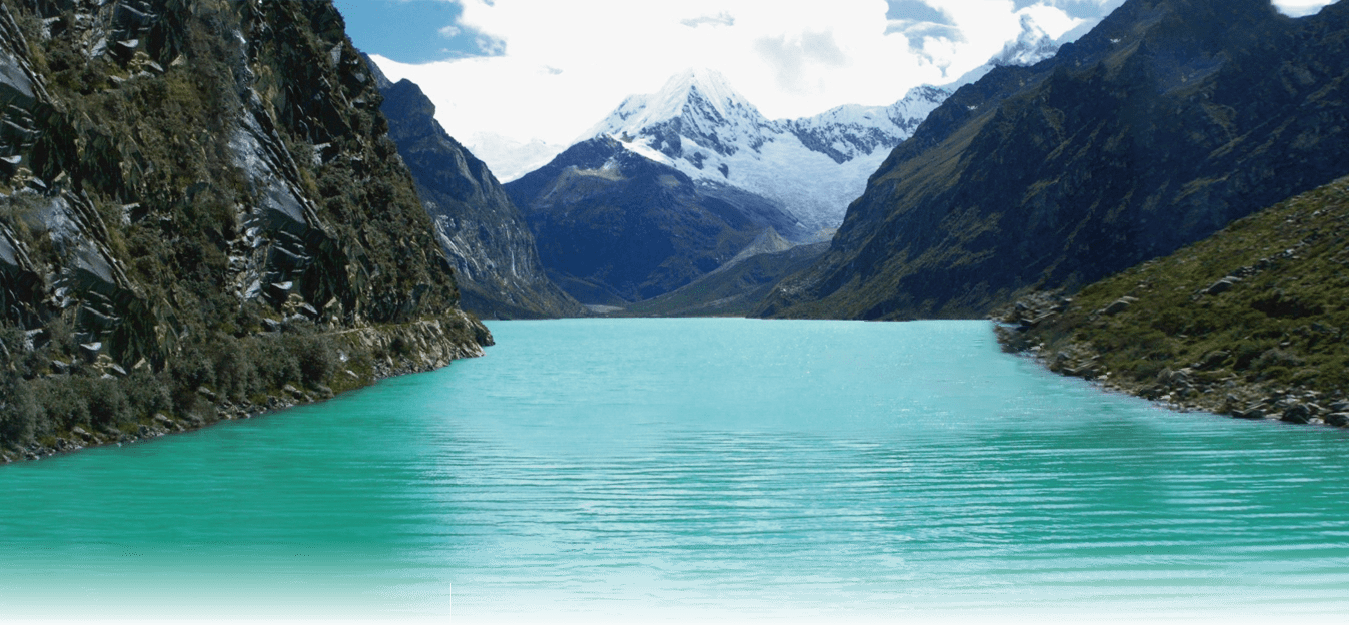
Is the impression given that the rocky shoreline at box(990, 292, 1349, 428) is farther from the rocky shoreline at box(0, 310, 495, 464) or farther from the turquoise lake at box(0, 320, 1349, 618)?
the rocky shoreline at box(0, 310, 495, 464)

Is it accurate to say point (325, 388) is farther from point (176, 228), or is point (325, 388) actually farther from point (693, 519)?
point (693, 519)

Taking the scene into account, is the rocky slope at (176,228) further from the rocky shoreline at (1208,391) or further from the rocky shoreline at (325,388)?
the rocky shoreline at (1208,391)

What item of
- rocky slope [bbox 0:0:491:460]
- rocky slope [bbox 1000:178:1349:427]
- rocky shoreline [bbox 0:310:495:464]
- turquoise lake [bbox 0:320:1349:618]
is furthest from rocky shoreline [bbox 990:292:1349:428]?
rocky slope [bbox 0:0:491:460]

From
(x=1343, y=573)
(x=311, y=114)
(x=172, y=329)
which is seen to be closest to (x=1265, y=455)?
(x=1343, y=573)

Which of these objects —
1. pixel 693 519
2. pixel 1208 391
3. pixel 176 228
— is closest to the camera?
pixel 693 519

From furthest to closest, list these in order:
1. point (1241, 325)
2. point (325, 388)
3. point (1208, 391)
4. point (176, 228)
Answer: point (325, 388) < point (1241, 325) < point (1208, 391) < point (176, 228)

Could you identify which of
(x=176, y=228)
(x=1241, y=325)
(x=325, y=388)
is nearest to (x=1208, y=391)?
(x=1241, y=325)

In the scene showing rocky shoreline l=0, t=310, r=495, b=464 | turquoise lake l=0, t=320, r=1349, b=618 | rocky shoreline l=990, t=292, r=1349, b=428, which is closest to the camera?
turquoise lake l=0, t=320, r=1349, b=618
